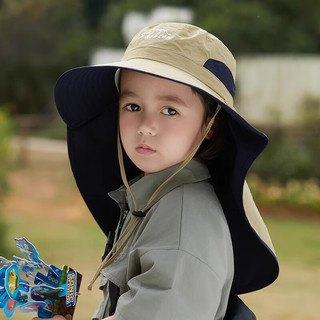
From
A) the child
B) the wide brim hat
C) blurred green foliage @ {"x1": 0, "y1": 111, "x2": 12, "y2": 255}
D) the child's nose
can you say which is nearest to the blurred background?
blurred green foliage @ {"x1": 0, "y1": 111, "x2": 12, "y2": 255}

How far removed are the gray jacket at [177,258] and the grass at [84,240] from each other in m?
3.02

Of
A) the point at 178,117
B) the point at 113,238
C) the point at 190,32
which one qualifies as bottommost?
the point at 113,238

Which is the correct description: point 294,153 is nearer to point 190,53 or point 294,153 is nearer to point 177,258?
point 190,53

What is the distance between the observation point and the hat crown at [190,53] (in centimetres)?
126

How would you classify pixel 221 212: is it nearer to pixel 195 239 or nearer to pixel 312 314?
pixel 195 239

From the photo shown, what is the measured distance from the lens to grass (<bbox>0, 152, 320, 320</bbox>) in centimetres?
475

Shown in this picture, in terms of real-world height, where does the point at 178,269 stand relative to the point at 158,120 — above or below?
below

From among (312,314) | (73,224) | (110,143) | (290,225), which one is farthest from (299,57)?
(110,143)

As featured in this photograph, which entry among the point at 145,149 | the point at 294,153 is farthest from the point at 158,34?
the point at 294,153

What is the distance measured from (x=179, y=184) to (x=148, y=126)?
0.12 meters

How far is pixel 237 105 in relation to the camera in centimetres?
980

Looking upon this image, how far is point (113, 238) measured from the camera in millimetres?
1479

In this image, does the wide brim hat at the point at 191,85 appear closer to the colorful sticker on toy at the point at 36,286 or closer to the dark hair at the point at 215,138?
the dark hair at the point at 215,138

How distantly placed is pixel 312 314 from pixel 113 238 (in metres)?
3.43
